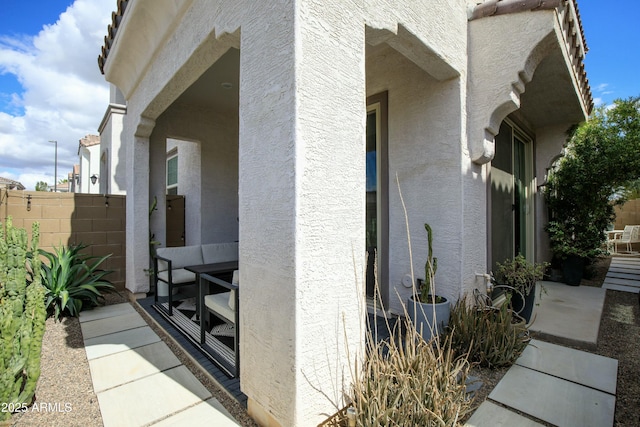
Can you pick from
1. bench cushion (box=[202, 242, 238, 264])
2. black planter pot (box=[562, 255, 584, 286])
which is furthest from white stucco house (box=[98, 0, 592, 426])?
bench cushion (box=[202, 242, 238, 264])

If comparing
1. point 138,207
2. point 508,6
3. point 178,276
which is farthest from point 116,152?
point 508,6

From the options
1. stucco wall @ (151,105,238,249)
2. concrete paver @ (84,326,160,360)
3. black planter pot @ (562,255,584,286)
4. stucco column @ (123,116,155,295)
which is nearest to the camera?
concrete paver @ (84,326,160,360)

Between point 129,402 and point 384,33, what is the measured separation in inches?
152

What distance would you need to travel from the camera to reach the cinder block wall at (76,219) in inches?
199

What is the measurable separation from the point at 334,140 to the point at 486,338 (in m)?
2.58

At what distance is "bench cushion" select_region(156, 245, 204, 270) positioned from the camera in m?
5.06

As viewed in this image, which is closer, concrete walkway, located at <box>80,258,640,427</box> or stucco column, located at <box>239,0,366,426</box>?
stucco column, located at <box>239,0,366,426</box>

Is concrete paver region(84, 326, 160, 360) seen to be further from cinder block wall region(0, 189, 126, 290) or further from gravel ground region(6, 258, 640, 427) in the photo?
cinder block wall region(0, 189, 126, 290)

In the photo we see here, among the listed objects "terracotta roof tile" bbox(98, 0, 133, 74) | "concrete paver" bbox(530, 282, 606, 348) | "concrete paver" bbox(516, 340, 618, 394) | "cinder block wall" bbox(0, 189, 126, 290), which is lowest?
"concrete paver" bbox(516, 340, 618, 394)

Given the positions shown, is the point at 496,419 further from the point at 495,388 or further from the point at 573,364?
the point at 573,364

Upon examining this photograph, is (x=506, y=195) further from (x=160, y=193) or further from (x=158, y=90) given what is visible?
(x=160, y=193)

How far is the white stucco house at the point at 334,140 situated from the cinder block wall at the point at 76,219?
0.70m

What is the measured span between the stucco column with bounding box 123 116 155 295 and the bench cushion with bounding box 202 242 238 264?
1.03m

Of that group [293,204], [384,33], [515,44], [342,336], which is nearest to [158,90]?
[384,33]
